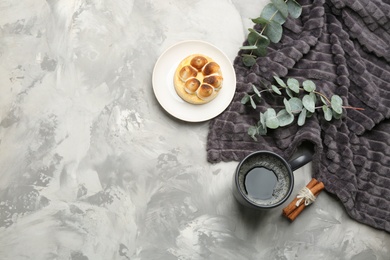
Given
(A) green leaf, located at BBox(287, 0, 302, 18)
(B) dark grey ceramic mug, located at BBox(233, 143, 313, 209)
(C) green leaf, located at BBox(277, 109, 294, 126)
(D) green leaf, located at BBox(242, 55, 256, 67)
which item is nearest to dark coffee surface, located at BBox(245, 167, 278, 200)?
(B) dark grey ceramic mug, located at BBox(233, 143, 313, 209)

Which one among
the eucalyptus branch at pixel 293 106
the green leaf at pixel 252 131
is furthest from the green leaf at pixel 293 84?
the green leaf at pixel 252 131

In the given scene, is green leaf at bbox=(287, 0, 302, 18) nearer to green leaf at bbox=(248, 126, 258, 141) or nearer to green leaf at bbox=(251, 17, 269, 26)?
green leaf at bbox=(251, 17, 269, 26)

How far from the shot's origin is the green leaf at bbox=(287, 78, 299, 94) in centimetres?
105

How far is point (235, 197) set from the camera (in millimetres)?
1055

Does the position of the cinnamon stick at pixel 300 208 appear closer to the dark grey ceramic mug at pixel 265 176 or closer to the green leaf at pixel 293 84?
the dark grey ceramic mug at pixel 265 176

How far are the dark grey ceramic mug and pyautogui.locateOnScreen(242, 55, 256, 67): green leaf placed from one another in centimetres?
20

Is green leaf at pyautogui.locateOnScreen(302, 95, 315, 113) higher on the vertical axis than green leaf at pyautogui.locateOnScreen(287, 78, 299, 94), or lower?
lower

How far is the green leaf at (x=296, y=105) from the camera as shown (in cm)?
105

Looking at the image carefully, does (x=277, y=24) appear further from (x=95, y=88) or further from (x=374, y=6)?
(x=95, y=88)

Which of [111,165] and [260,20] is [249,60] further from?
[111,165]

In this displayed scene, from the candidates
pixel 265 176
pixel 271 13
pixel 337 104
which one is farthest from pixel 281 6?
pixel 265 176

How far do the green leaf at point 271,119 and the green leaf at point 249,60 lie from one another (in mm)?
106

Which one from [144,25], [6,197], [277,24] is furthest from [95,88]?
[277,24]

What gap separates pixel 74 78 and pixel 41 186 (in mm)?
225
